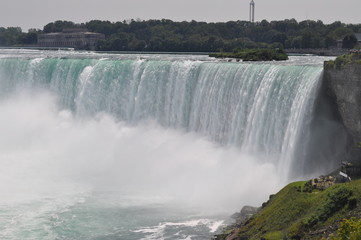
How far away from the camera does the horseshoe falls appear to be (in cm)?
2984

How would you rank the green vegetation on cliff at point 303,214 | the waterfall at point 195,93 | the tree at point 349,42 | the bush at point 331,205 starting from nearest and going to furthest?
the green vegetation on cliff at point 303,214, the bush at point 331,205, the waterfall at point 195,93, the tree at point 349,42

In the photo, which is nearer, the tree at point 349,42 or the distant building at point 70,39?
the tree at point 349,42

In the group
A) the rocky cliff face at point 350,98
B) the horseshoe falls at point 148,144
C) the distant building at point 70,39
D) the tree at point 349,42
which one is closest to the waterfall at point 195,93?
the horseshoe falls at point 148,144

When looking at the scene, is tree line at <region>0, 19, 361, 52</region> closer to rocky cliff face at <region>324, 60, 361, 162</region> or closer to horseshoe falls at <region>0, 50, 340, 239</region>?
horseshoe falls at <region>0, 50, 340, 239</region>

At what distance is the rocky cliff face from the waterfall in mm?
1258

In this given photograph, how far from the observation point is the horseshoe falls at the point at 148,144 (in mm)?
29844

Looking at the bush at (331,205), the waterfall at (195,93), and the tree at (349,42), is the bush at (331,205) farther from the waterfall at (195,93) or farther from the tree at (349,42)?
the tree at (349,42)

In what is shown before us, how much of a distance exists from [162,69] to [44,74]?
1226 cm

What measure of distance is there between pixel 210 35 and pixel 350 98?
216ft

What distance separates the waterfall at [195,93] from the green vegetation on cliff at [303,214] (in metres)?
6.18

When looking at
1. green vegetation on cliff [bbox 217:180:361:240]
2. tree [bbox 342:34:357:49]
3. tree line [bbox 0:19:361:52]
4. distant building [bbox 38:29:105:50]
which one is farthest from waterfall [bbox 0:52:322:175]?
distant building [bbox 38:29:105:50]

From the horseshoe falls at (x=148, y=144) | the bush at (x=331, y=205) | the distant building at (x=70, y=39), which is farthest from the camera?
the distant building at (x=70, y=39)

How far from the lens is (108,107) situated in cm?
4775

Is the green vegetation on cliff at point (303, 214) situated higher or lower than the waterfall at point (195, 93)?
lower
